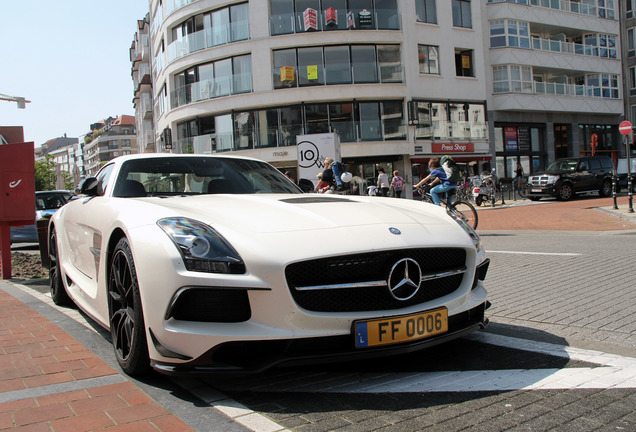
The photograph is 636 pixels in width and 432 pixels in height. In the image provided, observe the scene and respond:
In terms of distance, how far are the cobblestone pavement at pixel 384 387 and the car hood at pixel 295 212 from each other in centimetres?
83

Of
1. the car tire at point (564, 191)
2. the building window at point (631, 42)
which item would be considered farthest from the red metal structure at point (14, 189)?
the building window at point (631, 42)

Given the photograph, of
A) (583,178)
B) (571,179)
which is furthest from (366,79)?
(583,178)

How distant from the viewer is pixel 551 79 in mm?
39062

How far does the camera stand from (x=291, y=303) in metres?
2.63

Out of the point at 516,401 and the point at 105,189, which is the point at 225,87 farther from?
the point at 516,401

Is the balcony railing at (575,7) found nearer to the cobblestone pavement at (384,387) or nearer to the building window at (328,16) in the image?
the building window at (328,16)

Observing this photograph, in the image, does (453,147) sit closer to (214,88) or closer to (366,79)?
(366,79)

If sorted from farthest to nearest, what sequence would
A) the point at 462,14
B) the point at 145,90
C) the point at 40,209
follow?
the point at 145,90 → the point at 462,14 → the point at 40,209

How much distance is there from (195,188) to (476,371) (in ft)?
8.14

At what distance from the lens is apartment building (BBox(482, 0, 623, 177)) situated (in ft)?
115

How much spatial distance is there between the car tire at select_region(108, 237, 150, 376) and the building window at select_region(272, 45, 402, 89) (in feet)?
92.0

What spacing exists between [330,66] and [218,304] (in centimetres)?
2914

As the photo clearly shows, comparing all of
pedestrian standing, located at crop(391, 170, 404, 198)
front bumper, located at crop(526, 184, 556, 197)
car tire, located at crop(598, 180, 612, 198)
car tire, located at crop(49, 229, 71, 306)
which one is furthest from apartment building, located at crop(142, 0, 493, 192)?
car tire, located at crop(49, 229, 71, 306)

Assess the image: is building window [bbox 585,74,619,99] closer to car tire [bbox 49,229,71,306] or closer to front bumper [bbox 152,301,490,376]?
car tire [bbox 49,229,71,306]
